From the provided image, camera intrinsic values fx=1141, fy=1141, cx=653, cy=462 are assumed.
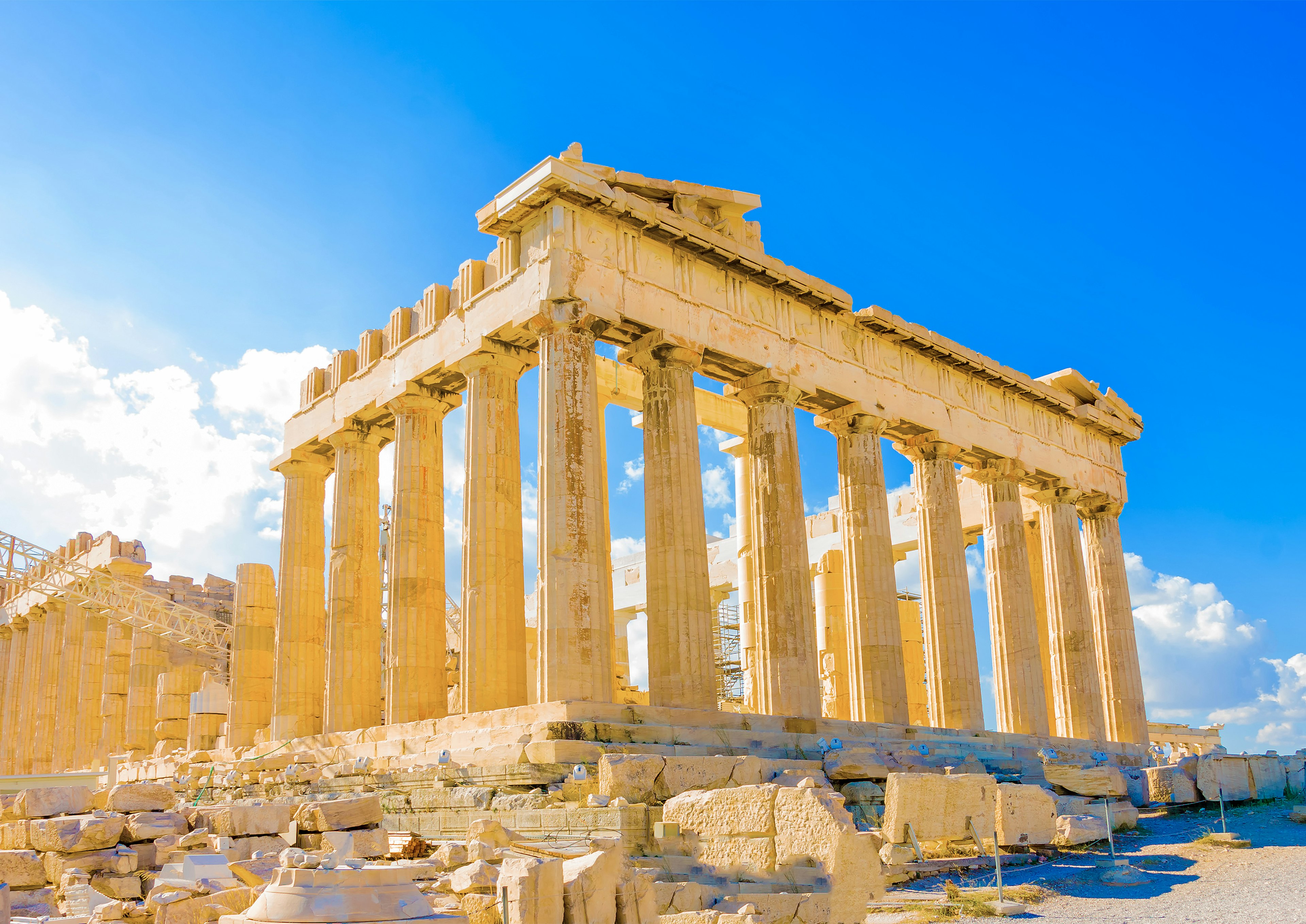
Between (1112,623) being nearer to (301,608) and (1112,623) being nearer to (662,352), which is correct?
(662,352)

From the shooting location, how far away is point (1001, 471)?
3022cm

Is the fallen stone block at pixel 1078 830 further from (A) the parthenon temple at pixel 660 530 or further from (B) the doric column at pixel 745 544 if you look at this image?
(B) the doric column at pixel 745 544

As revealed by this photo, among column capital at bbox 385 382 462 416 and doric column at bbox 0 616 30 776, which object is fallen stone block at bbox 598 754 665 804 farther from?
doric column at bbox 0 616 30 776

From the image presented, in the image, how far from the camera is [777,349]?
24.1m

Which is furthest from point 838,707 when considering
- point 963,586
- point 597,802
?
point 597,802

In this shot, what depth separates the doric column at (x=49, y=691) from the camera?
1651 inches

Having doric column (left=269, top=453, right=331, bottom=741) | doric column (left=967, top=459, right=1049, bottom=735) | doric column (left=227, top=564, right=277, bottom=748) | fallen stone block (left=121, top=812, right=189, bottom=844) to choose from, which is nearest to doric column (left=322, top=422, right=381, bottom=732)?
doric column (left=269, top=453, right=331, bottom=741)

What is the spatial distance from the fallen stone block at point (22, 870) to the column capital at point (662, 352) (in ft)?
43.3

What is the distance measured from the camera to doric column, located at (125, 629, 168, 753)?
3538 cm

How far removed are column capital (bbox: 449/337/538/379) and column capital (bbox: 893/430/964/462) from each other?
10.4 m

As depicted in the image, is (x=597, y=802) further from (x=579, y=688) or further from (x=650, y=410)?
(x=650, y=410)

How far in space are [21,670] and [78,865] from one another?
40546 mm

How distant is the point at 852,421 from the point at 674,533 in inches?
271

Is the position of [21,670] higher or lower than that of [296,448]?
lower
